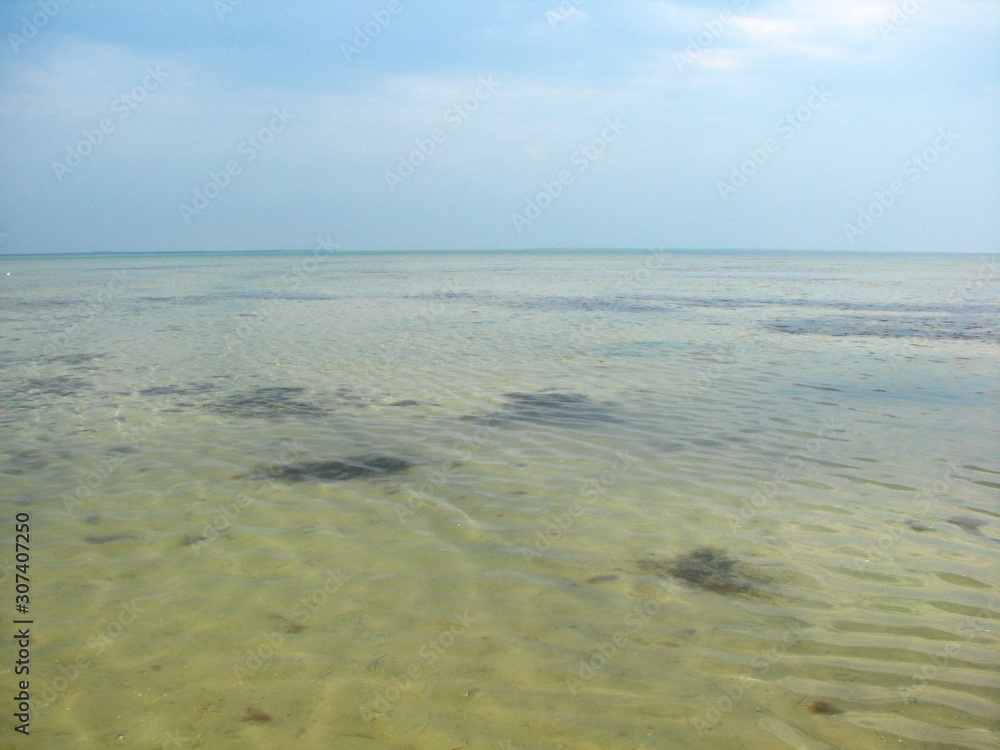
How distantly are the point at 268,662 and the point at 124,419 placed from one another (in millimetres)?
6033

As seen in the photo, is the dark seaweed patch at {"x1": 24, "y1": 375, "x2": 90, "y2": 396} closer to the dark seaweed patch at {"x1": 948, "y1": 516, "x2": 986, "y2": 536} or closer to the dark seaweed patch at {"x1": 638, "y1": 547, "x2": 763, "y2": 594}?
the dark seaweed patch at {"x1": 638, "y1": 547, "x2": 763, "y2": 594}

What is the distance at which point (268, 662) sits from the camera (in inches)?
142

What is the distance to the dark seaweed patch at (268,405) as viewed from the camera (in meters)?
8.80

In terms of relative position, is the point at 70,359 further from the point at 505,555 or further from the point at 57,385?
the point at 505,555

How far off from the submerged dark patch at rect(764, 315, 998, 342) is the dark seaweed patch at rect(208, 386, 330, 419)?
1216 centimetres

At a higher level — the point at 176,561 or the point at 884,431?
the point at 884,431

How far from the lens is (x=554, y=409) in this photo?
9.02m

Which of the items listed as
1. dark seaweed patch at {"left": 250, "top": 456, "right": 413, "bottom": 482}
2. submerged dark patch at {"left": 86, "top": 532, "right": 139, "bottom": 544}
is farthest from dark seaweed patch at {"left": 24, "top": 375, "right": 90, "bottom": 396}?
submerged dark patch at {"left": 86, "top": 532, "right": 139, "bottom": 544}

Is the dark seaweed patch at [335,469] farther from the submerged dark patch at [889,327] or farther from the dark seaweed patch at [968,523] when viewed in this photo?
the submerged dark patch at [889,327]

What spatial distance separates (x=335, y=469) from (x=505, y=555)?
241 cm

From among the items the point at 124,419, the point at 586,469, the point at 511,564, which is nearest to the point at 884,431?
the point at 586,469

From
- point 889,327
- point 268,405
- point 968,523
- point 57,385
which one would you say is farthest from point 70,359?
point 889,327

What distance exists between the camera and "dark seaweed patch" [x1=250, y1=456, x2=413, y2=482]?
643 cm

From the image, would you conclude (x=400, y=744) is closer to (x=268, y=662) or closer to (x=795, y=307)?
(x=268, y=662)
